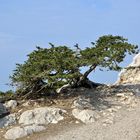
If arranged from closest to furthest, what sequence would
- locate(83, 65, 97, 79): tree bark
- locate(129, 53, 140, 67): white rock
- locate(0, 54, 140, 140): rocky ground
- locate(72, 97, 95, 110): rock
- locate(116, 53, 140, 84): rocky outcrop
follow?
locate(0, 54, 140, 140): rocky ground, locate(72, 97, 95, 110): rock, locate(83, 65, 97, 79): tree bark, locate(116, 53, 140, 84): rocky outcrop, locate(129, 53, 140, 67): white rock

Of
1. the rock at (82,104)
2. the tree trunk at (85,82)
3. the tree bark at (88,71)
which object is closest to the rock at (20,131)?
the rock at (82,104)

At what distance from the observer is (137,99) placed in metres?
24.8

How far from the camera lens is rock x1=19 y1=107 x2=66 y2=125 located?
2106cm

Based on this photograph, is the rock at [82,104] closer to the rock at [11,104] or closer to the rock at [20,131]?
the rock at [20,131]

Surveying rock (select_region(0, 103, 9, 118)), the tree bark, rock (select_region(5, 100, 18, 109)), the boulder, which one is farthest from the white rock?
rock (select_region(0, 103, 9, 118))

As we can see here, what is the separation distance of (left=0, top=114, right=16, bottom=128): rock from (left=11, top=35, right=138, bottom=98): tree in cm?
267

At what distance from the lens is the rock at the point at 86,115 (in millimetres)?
21231

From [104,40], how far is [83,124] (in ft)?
21.2

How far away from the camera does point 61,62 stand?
2284 cm

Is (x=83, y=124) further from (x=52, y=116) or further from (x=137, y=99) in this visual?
(x=137, y=99)

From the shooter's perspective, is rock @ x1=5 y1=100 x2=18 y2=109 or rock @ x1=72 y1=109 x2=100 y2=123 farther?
rock @ x1=5 y1=100 x2=18 y2=109

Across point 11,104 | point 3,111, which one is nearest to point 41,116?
point 3,111

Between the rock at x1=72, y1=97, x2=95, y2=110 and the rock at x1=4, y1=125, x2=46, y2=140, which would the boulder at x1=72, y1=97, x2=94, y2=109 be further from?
the rock at x1=4, y1=125, x2=46, y2=140

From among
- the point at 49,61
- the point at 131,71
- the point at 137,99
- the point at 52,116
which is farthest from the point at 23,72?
the point at 131,71
